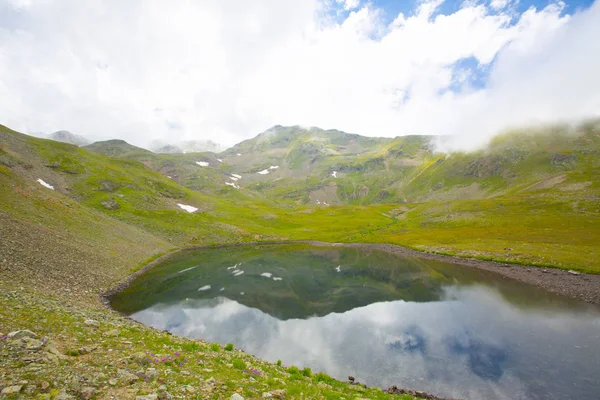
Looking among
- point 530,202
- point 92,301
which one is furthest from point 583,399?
point 530,202

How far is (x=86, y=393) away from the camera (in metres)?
9.83

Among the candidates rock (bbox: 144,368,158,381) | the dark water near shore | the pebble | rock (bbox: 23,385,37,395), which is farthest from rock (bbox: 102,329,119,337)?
the dark water near shore

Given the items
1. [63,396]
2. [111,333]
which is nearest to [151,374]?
[63,396]

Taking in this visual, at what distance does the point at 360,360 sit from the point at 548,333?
24264mm

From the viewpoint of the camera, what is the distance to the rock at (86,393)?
9.69m

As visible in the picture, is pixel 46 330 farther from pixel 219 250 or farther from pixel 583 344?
pixel 219 250

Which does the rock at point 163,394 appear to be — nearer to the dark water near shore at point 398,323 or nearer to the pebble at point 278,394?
the pebble at point 278,394

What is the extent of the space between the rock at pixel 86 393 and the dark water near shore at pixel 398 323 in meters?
21.1

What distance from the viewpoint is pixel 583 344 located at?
97.3 ft

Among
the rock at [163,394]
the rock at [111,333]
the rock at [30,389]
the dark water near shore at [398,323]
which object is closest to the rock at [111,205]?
the dark water near shore at [398,323]

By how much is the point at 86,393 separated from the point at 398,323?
123 ft

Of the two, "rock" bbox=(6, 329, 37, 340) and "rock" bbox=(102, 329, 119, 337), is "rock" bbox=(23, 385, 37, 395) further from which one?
"rock" bbox=(102, 329, 119, 337)

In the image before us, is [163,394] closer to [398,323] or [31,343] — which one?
[31,343]

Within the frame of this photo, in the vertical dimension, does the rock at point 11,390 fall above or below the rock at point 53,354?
above
